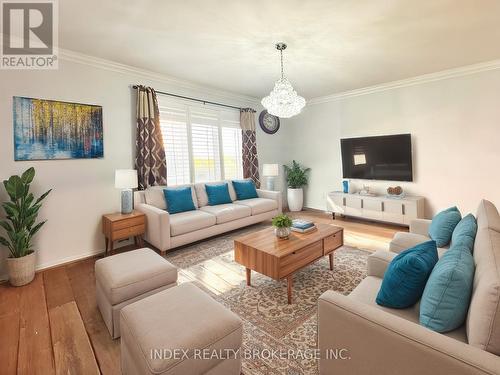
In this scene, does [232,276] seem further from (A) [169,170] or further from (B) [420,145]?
(B) [420,145]

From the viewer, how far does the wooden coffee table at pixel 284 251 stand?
2.23 m

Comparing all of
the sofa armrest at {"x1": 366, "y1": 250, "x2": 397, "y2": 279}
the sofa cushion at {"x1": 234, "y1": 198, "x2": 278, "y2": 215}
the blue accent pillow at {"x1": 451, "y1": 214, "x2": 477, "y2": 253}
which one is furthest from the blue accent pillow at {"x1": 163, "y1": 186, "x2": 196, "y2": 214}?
the blue accent pillow at {"x1": 451, "y1": 214, "x2": 477, "y2": 253}

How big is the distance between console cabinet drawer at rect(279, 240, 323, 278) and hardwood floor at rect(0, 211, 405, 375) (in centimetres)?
66

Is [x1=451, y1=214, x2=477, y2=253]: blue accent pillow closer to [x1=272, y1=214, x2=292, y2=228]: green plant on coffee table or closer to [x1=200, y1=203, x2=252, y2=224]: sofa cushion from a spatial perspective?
[x1=272, y1=214, x2=292, y2=228]: green plant on coffee table

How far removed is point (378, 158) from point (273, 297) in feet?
12.3

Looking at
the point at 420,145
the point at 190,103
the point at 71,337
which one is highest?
the point at 190,103

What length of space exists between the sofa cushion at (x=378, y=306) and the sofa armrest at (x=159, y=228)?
2.42 meters

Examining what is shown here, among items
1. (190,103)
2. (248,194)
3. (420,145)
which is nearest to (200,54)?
(190,103)

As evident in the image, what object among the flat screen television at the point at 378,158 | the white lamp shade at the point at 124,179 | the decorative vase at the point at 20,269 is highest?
the flat screen television at the point at 378,158

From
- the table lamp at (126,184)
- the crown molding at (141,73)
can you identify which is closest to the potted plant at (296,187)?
the crown molding at (141,73)

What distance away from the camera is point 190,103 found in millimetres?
4477

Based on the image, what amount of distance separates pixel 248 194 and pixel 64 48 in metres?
3.49

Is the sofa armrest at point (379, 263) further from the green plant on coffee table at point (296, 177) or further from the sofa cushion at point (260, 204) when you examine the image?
the green plant on coffee table at point (296, 177)

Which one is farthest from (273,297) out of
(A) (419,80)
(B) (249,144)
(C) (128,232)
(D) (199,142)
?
(A) (419,80)
